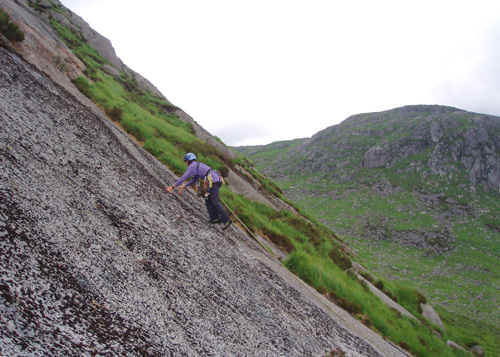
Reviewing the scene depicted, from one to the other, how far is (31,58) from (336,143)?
193 meters

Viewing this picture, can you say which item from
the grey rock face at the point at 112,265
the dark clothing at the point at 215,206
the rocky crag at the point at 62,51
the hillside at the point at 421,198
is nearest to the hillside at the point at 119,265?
the grey rock face at the point at 112,265

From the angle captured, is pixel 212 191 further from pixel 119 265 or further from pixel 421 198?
pixel 421 198

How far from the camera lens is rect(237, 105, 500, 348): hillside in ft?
213

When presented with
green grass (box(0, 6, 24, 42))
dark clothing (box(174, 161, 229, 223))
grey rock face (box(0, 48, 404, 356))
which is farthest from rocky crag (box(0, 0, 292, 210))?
dark clothing (box(174, 161, 229, 223))

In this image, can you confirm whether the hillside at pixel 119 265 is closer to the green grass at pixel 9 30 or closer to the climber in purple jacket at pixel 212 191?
the green grass at pixel 9 30

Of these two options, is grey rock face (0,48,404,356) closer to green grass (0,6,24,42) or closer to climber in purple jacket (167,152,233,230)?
climber in purple jacket (167,152,233,230)

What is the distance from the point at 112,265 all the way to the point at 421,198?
142 m

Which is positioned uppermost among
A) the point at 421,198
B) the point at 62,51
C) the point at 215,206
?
the point at 421,198

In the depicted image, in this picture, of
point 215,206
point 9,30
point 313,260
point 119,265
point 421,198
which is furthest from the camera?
point 421,198

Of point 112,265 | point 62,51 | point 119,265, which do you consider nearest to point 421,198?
point 62,51

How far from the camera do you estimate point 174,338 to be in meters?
4.24

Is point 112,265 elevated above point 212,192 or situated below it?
below

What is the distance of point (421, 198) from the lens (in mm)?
120750

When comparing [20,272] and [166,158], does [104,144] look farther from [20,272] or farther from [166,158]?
[20,272]
